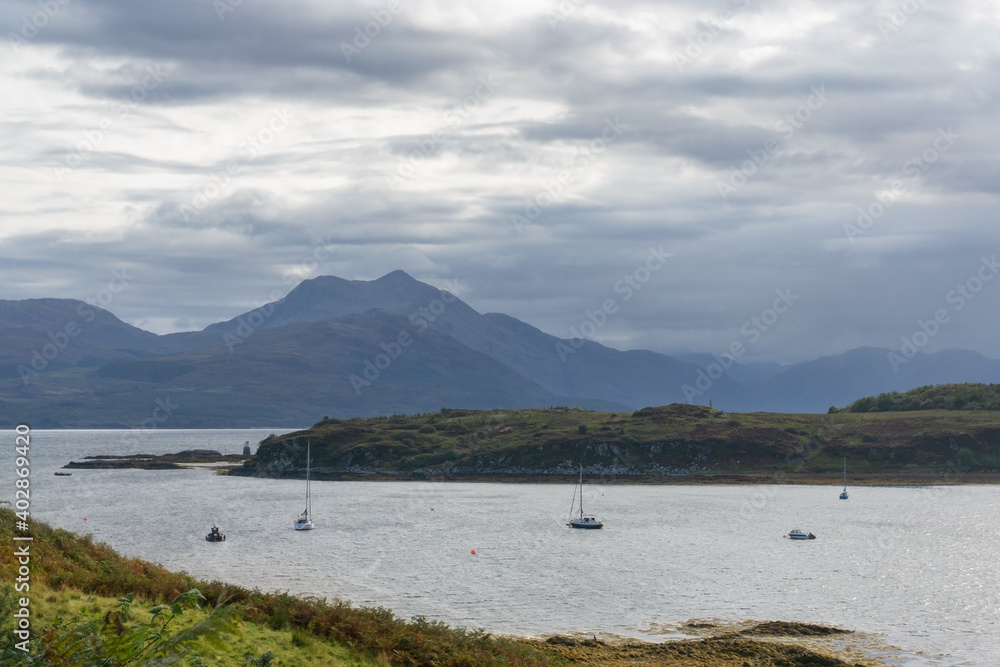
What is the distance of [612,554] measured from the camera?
3561 inches

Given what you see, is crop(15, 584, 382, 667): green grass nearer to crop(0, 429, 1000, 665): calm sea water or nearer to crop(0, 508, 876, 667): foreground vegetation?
crop(0, 508, 876, 667): foreground vegetation

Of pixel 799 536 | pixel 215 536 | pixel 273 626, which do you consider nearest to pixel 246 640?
pixel 273 626

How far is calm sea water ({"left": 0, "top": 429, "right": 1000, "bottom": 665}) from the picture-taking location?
59.1m

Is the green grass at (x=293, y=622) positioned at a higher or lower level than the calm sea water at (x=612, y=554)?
higher

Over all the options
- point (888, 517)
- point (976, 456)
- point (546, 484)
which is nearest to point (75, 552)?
point (888, 517)

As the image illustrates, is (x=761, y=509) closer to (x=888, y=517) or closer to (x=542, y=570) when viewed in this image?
(x=888, y=517)

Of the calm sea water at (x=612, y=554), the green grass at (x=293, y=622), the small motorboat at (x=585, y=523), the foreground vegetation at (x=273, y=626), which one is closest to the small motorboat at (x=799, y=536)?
Result: the calm sea water at (x=612, y=554)

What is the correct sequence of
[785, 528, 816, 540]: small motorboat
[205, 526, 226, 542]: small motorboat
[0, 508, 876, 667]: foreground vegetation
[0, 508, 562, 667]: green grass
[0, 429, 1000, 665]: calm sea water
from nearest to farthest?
[0, 508, 876, 667]: foreground vegetation
[0, 508, 562, 667]: green grass
[0, 429, 1000, 665]: calm sea water
[205, 526, 226, 542]: small motorboat
[785, 528, 816, 540]: small motorboat

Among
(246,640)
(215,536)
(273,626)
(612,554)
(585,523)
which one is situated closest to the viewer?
(246,640)

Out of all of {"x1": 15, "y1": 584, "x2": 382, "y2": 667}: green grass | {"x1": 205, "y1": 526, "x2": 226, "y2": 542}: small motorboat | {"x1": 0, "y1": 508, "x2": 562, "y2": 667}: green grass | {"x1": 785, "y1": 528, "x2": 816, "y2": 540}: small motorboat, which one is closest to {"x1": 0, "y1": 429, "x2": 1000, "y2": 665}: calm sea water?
{"x1": 205, "y1": 526, "x2": 226, "y2": 542}: small motorboat

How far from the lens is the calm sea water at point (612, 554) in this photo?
194 feet

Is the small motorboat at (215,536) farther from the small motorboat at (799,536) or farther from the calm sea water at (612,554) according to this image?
the small motorboat at (799,536)

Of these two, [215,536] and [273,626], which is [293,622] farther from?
[215,536]

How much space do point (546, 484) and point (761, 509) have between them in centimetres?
6582
